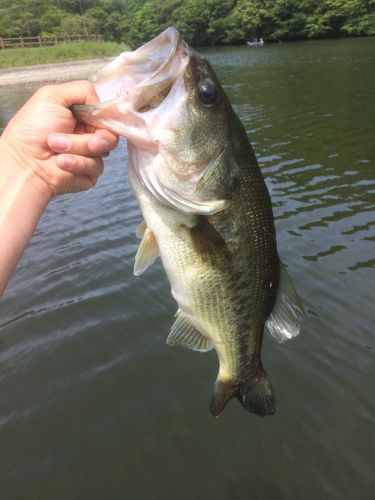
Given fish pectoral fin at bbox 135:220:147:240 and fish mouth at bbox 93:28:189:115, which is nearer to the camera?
fish mouth at bbox 93:28:189:115

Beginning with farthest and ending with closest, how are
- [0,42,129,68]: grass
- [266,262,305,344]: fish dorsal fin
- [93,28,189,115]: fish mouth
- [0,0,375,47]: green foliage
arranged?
[0,0,375,47]: green foliage < [0,42,129,68]: grass < [266,262,305,344]: fish dorsal fin < [93,28,189,115]: fish mouth

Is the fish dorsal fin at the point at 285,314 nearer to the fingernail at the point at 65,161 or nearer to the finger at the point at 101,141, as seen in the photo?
the finger at the point at 101,141

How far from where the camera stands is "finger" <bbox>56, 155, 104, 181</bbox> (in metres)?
2.05

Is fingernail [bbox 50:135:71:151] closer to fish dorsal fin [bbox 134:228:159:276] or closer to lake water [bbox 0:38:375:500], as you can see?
fish dorsal fin [bbox 134:228:159:276]

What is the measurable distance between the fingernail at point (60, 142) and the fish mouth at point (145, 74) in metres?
0.25

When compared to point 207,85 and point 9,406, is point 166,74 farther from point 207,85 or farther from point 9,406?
point 9,406

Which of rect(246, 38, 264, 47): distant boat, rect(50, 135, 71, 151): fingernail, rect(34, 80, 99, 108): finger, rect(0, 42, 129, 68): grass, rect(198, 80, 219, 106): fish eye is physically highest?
rect(34, 80, 99, 108): finger

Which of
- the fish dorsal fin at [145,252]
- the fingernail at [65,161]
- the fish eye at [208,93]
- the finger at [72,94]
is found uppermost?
the finger at [72,94]

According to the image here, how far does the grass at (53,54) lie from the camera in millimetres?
41019

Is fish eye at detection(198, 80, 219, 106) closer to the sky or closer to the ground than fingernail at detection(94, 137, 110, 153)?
closer to the sky

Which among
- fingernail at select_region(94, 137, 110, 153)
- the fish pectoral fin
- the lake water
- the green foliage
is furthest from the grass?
fingernail at select_region(94, 137, 110, 153)

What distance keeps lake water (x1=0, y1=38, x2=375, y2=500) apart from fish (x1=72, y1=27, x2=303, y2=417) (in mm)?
1724

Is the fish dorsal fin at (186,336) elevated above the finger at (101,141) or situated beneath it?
situated beneath

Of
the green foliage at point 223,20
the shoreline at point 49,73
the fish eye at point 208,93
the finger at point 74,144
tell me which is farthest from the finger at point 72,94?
the green foliage at point 223,20
